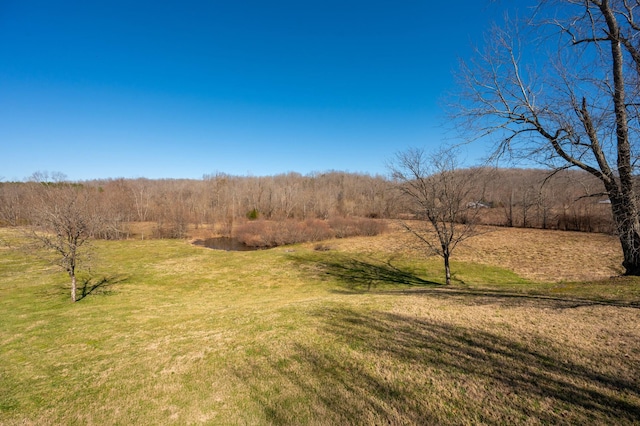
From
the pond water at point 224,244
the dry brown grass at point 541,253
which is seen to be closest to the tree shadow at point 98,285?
the dry brown grass at point 541,253

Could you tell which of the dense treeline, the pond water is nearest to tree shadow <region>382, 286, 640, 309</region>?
the dense treeline

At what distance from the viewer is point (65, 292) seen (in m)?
13.2

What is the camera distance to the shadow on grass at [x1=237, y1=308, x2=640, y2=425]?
348cm

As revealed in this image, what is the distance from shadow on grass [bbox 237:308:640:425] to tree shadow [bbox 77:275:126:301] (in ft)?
41.0

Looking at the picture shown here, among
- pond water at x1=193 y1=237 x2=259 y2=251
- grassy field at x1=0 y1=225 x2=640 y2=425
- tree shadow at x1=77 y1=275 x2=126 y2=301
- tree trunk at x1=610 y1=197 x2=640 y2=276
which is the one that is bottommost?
pond water at x1=193 y1=237 x2=259 y2=251

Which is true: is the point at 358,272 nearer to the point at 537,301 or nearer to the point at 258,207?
the point at 537,301

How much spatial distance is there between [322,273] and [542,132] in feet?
46.2

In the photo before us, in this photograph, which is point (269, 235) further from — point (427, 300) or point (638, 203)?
point (638, 203)

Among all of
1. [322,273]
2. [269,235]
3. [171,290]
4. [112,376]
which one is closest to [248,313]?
[112,376]

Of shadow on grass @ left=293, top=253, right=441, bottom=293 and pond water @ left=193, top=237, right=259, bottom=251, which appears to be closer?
shadow on grass @ left=293, top=253, right=441, bottom=293

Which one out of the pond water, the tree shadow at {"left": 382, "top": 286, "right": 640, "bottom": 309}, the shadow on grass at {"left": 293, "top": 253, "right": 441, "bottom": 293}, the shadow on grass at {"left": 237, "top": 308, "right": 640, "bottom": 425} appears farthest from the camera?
the pond water

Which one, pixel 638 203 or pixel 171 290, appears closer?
pixel 638 203

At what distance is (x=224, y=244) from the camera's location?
37250mm

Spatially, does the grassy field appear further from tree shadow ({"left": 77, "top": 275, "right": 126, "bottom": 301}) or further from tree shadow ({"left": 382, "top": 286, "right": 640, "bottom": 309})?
tree shadow ({"left": 77, "top": 275, "right": 126, "bottom": 301})
